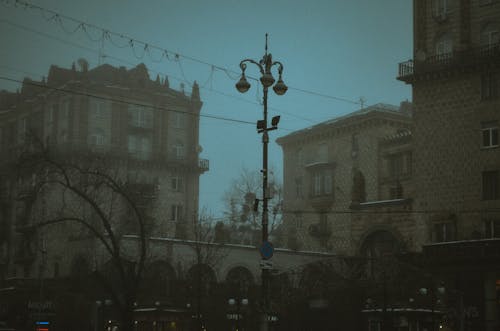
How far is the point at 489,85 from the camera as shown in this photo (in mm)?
48375

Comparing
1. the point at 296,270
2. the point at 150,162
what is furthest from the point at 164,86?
the point at 296,270

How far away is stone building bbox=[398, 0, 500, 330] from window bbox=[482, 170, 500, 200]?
0.06 m

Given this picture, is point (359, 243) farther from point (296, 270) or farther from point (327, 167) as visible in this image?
point (327, 167)

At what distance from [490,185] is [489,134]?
10.2 feet

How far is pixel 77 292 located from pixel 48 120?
22.8 m

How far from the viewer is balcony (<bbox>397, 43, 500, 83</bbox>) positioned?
47750 mm

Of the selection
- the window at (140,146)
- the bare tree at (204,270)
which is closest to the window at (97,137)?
the window at (140,146)

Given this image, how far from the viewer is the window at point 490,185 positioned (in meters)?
47.3

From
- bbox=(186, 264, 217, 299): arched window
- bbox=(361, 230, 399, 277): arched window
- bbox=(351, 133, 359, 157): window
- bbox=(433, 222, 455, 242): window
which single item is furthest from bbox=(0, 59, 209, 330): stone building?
bbox=(433, 222, 455, 242): window

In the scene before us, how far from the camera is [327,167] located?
255 ft

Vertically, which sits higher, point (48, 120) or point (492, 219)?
point (48, 120)

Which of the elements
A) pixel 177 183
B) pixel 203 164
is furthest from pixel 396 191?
pixel 177 183

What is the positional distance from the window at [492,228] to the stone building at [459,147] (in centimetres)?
6

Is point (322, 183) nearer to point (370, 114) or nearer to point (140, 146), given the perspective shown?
point (370, 114)
